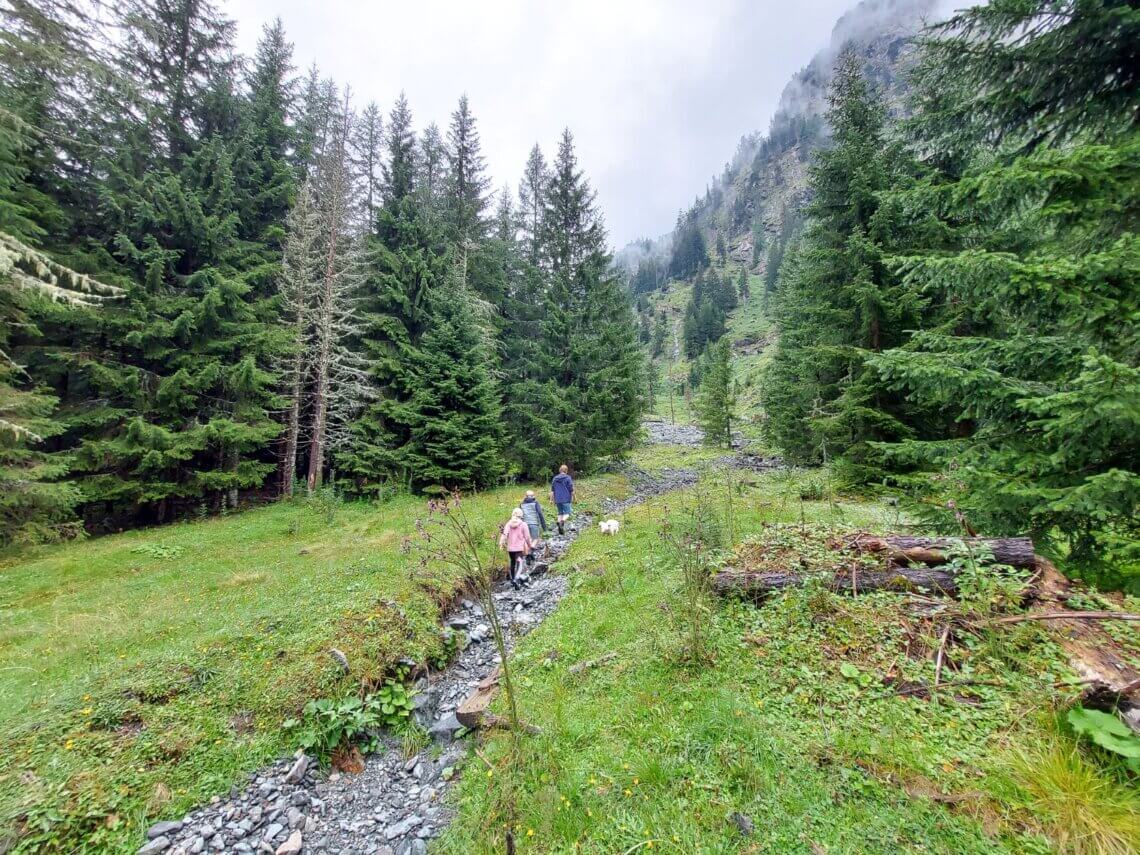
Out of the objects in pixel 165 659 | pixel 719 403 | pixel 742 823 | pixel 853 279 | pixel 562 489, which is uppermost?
pixel 853 279

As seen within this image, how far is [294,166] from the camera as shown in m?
19.7

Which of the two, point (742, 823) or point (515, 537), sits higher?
point (515, 537)

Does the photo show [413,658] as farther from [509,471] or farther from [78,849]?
[509,471]

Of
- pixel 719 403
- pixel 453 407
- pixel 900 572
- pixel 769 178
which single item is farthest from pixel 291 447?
pixel 769 178

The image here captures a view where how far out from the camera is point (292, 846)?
382 cm

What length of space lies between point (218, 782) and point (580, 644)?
426 cm

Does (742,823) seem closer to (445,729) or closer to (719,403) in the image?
(445,729)

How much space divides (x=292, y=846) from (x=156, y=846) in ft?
3.78

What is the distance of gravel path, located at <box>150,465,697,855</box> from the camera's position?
3.81 m

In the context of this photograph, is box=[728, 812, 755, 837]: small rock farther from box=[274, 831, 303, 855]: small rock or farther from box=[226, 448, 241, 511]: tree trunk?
box=[226, 448, 241, 511]: tree trunk

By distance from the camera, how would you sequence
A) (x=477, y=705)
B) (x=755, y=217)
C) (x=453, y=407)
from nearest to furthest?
(x=477, y=705), (x=453, y=407), (x=755, y=217)

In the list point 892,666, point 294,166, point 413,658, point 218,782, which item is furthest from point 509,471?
point 294,166

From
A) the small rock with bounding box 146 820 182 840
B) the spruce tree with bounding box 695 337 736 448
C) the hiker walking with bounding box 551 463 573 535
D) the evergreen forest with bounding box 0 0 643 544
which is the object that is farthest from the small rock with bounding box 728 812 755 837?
the spruce tree with bounding box 695 337 736 448

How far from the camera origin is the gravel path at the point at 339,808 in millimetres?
3809
